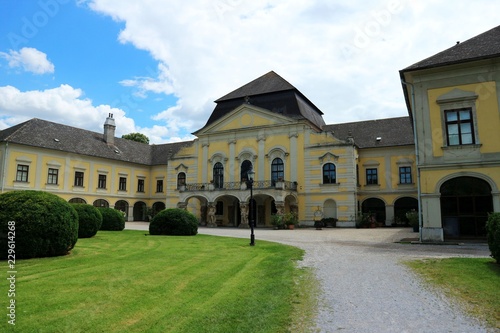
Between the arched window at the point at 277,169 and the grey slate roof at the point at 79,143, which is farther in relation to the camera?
the grey slate roof at the point at 79,143

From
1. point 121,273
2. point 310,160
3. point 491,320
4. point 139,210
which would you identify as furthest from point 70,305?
point 139,210

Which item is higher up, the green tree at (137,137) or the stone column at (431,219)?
the green tree at (137,137)

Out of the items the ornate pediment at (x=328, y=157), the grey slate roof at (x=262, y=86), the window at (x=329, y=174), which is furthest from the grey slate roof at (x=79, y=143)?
the window at (x=329, y=174)

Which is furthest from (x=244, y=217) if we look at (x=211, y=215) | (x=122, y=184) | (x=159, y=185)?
(x=122, y=184)

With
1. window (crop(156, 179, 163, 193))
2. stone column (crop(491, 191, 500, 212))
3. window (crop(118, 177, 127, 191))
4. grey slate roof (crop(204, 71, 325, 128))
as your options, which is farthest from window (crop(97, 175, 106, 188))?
stone column (crop(491, 191, 500, 212))

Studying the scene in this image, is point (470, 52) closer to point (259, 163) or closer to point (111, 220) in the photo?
point (259, 163)

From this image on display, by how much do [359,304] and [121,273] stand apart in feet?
17.6

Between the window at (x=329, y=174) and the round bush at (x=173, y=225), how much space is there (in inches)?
619

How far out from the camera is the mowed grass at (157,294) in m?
5.12

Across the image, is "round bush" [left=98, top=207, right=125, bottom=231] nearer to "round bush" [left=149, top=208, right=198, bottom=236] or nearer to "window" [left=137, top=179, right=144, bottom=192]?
"round bush" [left=149, top=208, right=198, bottom=236]

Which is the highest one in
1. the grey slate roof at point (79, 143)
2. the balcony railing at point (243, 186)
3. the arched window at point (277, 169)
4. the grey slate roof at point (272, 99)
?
the grey slate roof at point (272, 99)

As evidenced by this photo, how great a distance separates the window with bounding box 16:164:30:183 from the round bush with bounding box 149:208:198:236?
66.4 ft

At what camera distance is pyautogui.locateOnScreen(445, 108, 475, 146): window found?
16172mm

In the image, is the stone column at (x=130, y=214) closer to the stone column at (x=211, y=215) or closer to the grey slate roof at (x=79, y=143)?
the grey slate roof at (x=79, y=143)
